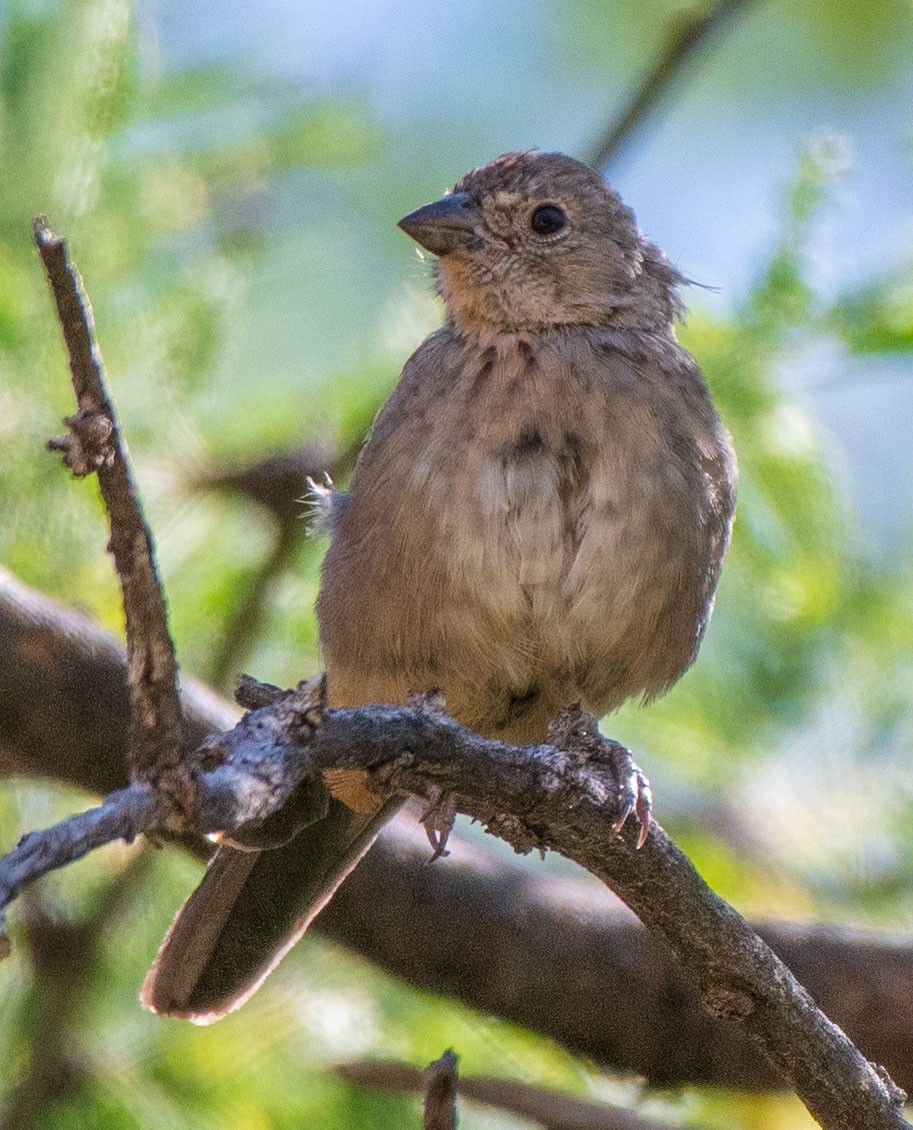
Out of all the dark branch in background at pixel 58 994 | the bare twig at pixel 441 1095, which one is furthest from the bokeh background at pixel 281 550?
the bare twig at pixel 441 1095

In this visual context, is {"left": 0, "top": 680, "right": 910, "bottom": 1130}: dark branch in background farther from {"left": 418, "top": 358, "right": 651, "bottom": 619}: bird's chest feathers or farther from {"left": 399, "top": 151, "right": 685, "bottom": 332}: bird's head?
{"left": 399, "top": 151, "right": 685, "bottom": 332}: bird's head

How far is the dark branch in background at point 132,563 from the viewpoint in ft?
6.97

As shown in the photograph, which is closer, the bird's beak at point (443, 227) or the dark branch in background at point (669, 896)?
the dark branch in background at point (669, 896)

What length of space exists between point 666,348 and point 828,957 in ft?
5.99

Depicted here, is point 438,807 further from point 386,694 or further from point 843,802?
point 843,802

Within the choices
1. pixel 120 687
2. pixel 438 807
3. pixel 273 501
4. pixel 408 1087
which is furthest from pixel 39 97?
pixel 408 1087

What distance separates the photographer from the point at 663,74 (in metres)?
5.03

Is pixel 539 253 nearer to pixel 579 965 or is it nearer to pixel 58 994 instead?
pixel 579 965

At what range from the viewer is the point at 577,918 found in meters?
4.95

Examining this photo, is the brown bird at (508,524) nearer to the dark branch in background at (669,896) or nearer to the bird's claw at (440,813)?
the bird's claw at (440,813)

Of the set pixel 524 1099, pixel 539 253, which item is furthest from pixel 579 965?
pixel 539 253

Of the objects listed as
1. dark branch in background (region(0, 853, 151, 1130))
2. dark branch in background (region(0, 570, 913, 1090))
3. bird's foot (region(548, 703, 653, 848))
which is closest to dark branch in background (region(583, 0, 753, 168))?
dark branch in background (region(0, 570, 913, 1090))

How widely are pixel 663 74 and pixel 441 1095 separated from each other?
3.27m

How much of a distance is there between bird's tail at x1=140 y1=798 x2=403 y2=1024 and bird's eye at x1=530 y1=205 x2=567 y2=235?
1618mm
